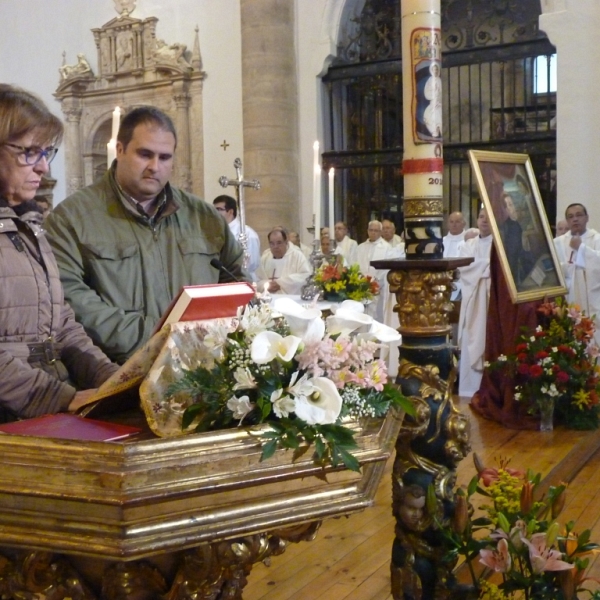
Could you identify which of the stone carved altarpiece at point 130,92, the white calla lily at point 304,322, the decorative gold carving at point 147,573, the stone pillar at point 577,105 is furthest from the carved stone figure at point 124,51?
the decorative gold carving at point 147,573

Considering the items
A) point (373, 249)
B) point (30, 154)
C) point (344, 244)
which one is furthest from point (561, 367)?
point (344, 244)

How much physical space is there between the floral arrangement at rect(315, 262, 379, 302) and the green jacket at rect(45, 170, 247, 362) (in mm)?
3140

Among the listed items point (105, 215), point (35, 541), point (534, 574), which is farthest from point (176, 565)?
point (105, 215)

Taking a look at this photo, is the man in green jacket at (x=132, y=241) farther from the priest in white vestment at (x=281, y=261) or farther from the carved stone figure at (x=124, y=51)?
the carved stone figure at (x=124, y=51)

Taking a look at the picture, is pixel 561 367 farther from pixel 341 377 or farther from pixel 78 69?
pixel 78 69

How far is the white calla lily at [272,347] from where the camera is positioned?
4.82 feet

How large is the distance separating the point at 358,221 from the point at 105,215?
903 cm

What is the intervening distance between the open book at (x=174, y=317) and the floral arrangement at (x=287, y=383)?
0.12ft

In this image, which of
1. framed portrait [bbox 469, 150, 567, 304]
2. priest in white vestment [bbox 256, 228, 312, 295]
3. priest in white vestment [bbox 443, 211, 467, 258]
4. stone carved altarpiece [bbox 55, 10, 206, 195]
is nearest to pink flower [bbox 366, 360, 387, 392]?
framed portrait [bbox 469, 150, 567, 304]

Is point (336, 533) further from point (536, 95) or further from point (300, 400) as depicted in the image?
point (536, 95)

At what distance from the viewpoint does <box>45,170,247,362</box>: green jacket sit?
7.47ft

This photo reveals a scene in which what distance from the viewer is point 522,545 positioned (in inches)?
81.6

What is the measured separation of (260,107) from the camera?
1073cm

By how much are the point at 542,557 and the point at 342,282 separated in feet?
12.4
